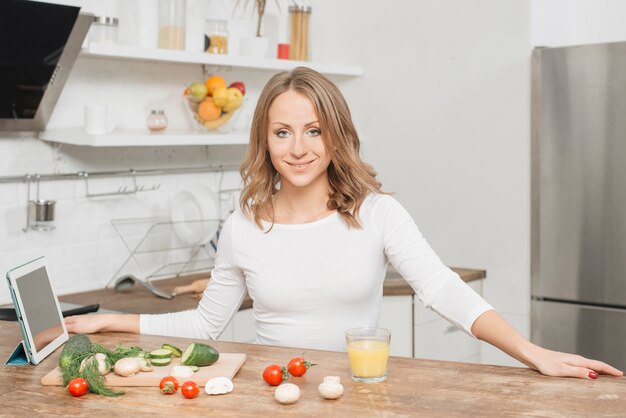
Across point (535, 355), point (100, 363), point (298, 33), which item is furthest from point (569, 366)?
point (298, 33)

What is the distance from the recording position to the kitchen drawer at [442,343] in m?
3.68

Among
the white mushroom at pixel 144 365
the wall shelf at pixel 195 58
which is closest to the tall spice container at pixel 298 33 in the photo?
the wall shelf at pixel 195 58

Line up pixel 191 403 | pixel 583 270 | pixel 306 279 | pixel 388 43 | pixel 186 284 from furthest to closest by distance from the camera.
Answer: pixel 388 43 < pixel 186 284 < pixel 583 270 < pixel 306 279 < pixel 191 403

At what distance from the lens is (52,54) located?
312 centimetres

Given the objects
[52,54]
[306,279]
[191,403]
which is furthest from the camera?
[52,54]

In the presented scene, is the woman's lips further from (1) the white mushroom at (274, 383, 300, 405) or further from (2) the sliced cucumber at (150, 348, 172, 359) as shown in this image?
(1) the white mushroom at (274, 383, 300, 405)

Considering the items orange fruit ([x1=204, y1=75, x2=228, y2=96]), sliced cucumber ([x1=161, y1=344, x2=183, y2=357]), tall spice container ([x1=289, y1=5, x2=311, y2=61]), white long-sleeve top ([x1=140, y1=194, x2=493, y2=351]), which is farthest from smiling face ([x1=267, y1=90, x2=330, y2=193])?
tall spice container ([x1=289, y1=5, x2=311, y2=61])

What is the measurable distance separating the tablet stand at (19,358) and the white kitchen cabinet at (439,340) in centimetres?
200

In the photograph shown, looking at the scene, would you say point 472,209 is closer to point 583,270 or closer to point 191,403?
point 583,270

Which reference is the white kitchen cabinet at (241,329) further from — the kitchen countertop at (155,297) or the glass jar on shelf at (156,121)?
the glass jar on shelf at (156,121)

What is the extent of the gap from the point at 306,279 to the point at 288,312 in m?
0.10

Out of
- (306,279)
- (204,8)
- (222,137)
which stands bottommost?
(306,279)

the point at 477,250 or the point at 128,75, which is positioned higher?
the point at 128,75

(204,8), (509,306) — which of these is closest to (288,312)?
(509,306)
